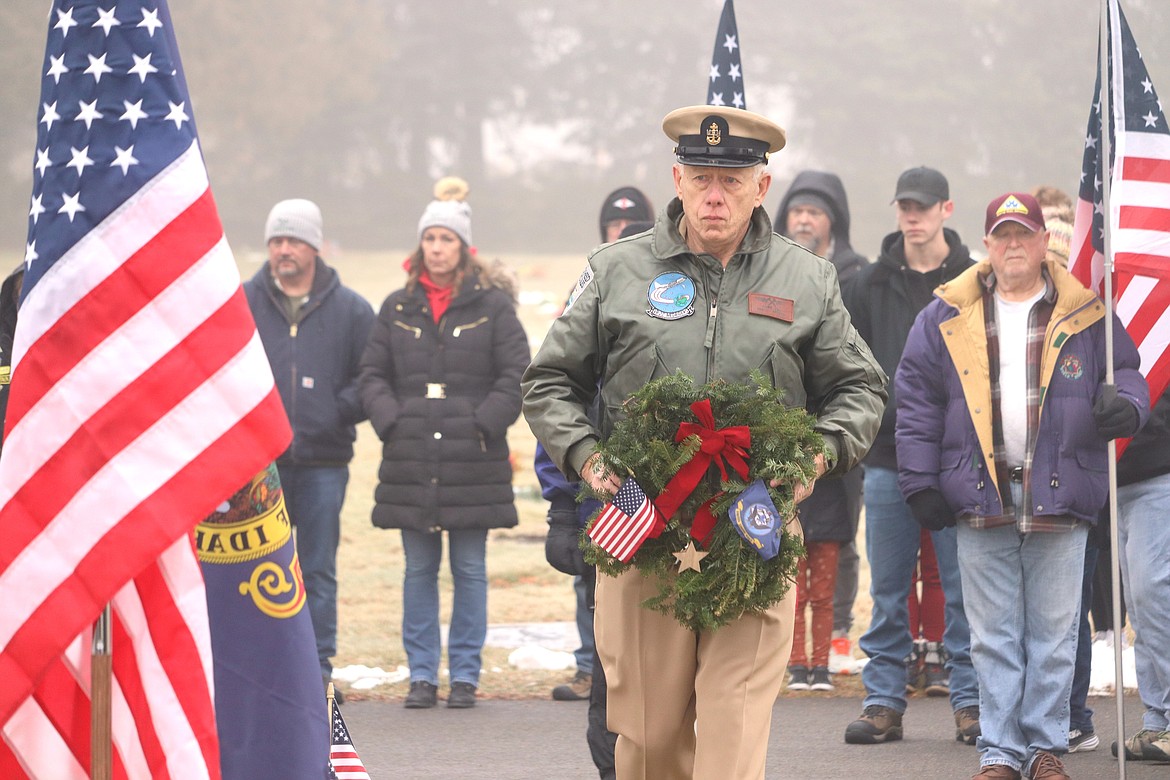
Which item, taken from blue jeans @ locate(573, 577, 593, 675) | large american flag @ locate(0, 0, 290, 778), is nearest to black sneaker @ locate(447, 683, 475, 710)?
blue jeans @ locate(573, 577, 593, 675)

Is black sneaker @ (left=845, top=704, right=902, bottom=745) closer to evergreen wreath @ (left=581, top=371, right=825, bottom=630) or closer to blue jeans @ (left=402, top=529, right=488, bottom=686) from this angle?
blue jeans @ (left=402, top=529, right=488, bottom=686)

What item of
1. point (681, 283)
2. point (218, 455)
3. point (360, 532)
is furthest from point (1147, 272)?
point (360, 532)

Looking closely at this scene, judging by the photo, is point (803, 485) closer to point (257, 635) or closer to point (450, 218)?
point (257, 635)

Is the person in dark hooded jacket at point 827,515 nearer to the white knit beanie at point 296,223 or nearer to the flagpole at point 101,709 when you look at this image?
the white knit beanie at point 296,223

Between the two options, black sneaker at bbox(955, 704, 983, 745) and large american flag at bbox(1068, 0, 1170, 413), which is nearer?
large american flag at bbox(1068, 0, 1170, 413)

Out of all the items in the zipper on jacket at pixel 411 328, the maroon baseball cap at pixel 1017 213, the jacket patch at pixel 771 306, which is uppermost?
the maroon baseball cap at pixel 1017 213

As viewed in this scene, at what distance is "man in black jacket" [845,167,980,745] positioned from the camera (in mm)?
8023

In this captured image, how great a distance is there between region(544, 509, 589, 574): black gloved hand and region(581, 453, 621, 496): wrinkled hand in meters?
0.96

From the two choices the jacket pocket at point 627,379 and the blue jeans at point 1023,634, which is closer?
the jacket pocket at point 627,379

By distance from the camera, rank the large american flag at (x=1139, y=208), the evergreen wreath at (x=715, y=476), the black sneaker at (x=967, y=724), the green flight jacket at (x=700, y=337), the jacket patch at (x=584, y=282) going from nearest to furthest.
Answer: the evergreen wreath at (x=715, y=476) < the green flight jacket at (x=700, y=337) < the jacket patch at (x=584, y=282) < the large american flag at (x=1139, y=208) < the black sneaker at (x=967, y=724)

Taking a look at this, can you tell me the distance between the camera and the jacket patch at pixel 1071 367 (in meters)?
6.86

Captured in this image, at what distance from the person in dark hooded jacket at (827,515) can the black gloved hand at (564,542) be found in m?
2.92

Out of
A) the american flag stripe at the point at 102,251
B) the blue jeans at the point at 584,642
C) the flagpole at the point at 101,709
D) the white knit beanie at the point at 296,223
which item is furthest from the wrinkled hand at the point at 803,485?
the white knit beanie at the point at 296,223

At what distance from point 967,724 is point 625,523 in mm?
3629
